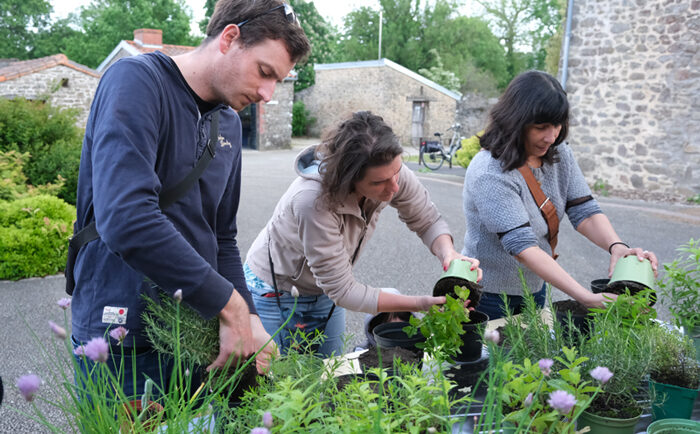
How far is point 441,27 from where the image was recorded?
39.7 metres

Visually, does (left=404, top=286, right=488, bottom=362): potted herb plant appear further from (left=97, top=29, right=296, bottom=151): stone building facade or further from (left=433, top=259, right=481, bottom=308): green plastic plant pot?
(left=97, top=29, right=296, bottom=151): stone building facade

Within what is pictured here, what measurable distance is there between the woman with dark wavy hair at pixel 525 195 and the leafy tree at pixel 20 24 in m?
43.3

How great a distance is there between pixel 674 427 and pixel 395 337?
713mm

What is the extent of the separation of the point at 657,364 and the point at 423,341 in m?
0.55

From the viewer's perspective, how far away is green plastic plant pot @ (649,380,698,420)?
122 centimetres

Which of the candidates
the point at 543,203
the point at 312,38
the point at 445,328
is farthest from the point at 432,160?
the point at 312,38

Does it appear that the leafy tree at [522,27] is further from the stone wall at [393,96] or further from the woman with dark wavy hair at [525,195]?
the woman with dark wavy hair at [525,195]

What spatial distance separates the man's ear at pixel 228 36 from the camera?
1333 mm

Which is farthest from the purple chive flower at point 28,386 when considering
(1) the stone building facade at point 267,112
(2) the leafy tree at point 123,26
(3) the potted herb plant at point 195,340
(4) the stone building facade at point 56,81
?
(2) the leafy tree at point 123,26

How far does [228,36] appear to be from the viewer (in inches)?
52.9

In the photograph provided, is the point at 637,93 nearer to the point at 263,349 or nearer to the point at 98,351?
the point at 263,349

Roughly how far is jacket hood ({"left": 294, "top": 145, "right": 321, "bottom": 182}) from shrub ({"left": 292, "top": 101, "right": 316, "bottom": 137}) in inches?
1029

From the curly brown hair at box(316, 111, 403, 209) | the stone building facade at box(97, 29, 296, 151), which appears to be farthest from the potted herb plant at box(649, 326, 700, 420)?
the stone building facade at box(97, 29, 296, 151)

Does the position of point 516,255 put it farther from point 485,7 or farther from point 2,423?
point 485,7
